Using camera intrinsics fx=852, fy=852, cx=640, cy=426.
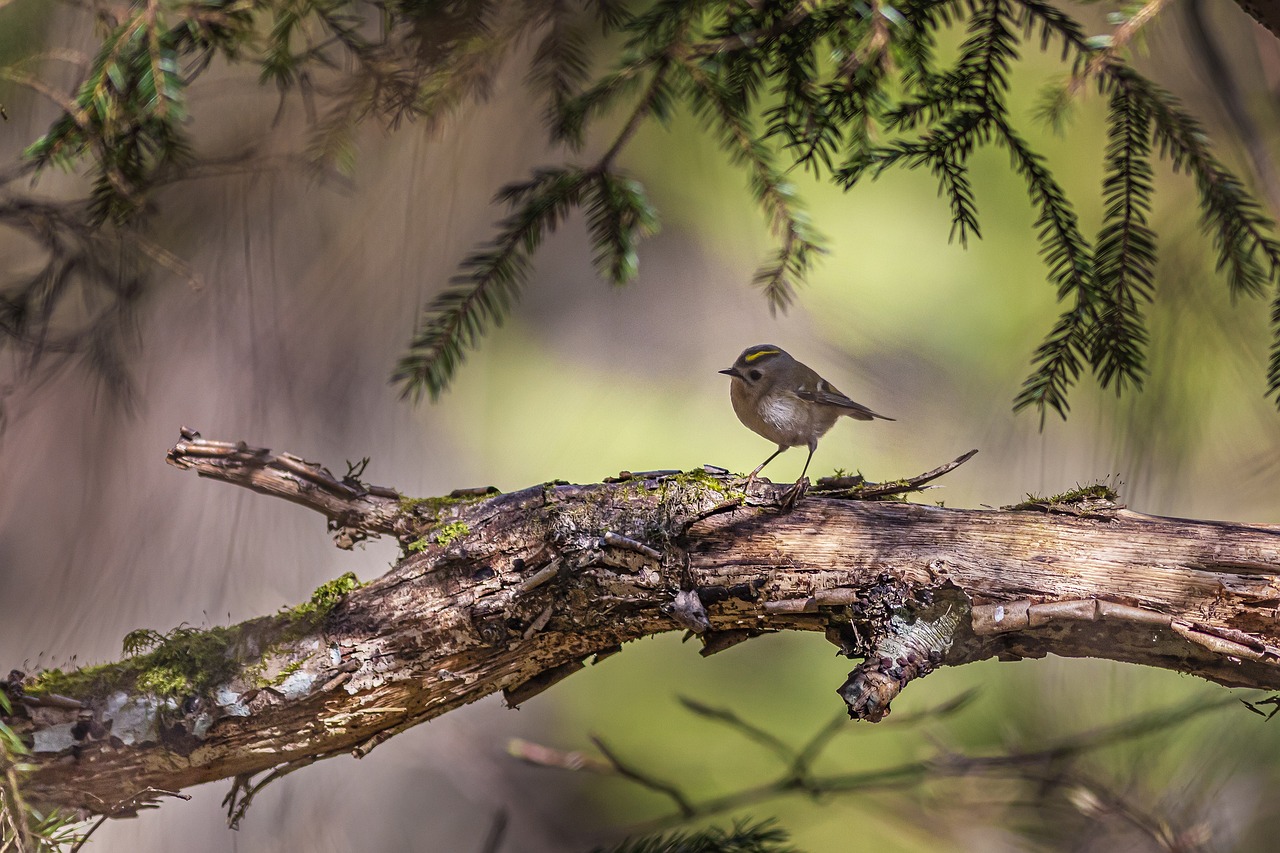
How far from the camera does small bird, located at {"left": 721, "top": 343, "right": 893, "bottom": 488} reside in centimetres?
173

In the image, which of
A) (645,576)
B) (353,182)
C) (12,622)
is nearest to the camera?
(645,576)

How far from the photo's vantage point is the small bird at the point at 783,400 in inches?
68.2

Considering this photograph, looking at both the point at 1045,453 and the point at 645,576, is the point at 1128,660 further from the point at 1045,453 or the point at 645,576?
the point at 1045,453

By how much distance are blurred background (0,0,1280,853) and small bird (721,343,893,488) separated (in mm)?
687

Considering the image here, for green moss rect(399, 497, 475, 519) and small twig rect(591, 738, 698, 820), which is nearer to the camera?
green moss rect(399, 497, 475, 519)

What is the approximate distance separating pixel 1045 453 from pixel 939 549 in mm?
2181

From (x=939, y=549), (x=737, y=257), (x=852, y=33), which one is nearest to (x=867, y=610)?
(x=939, y=549)

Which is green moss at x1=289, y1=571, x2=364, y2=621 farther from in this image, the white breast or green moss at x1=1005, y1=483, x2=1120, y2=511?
green moss at x1=1005, y1=483, x2=1120, y2=511

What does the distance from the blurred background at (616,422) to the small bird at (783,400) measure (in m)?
0.69

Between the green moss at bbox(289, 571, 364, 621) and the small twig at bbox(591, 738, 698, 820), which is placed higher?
the green moss at bbox(289, 571, 364, 621)

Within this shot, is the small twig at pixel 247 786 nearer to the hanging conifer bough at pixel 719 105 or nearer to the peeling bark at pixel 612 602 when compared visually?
the peeling bark at pixel 612 602

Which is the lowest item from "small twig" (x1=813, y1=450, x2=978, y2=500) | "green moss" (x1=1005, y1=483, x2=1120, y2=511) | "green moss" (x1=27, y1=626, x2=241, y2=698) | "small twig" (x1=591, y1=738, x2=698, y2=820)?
"small twig" (x1=591, y1=738, x2=698, y2=820)

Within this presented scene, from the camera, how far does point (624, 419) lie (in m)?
3.35

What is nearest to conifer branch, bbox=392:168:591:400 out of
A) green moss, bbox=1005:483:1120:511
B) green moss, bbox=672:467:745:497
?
green moss, bbox=672:467:745:497
